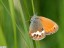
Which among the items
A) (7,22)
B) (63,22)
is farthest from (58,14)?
(7,22)

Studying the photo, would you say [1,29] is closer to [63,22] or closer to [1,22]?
[1,22]

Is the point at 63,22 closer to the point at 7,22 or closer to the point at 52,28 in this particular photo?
the point at 52,28

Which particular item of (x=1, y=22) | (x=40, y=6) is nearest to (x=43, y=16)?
(x=40, y=6)

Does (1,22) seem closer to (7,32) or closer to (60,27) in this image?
(7,32)

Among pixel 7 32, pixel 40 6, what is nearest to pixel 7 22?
pixel 7 32
